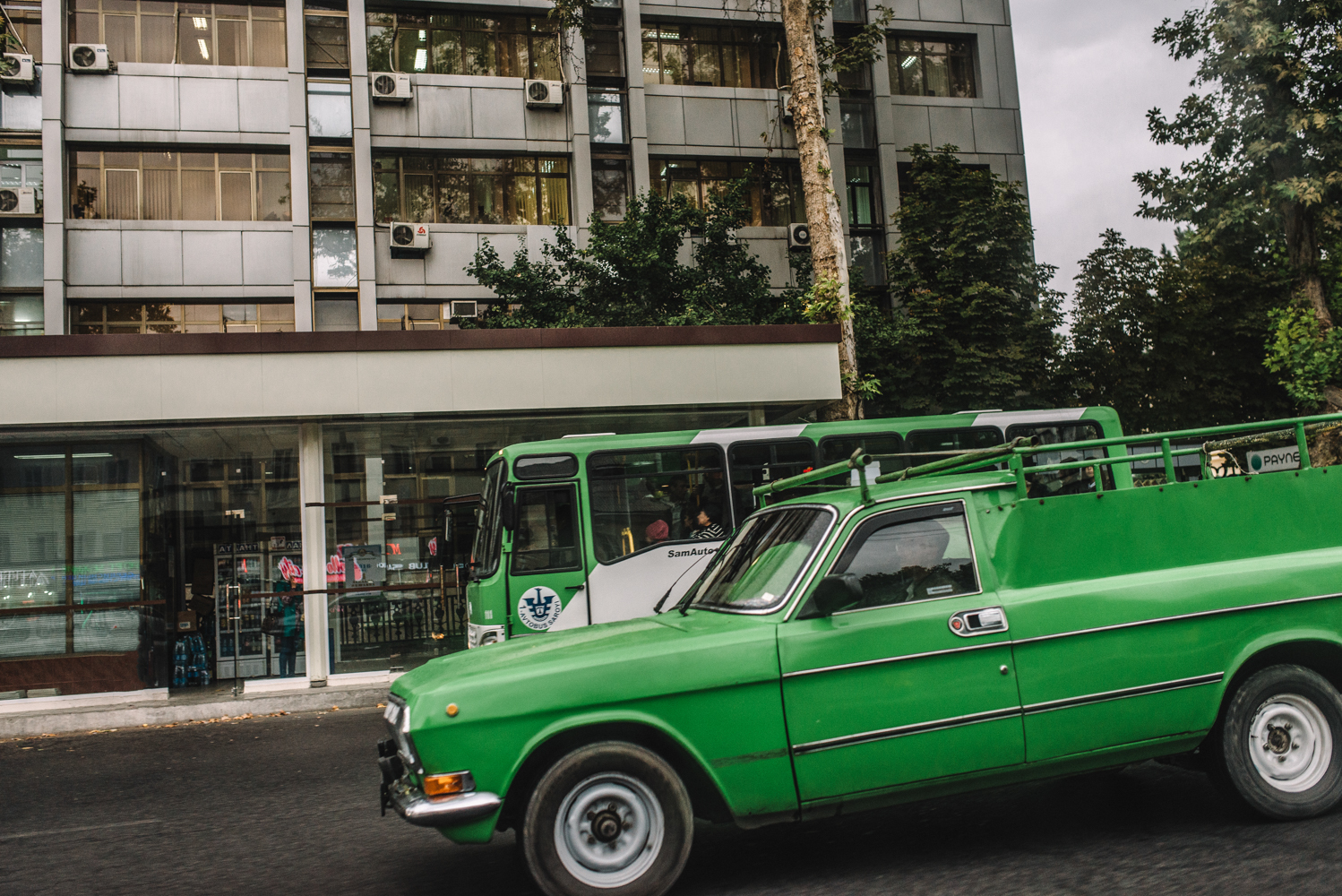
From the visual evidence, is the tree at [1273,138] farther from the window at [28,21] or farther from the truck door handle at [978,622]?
the window at [28,21]

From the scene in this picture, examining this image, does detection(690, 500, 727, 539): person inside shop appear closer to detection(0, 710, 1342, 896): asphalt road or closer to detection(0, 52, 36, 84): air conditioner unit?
detection(0, 710, 1342, 896): asphalt road

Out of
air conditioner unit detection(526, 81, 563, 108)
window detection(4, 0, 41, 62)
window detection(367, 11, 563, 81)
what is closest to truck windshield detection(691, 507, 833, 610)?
air conditioner unit detection(526, 81, 563, 108)

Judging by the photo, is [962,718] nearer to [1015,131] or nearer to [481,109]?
[481,109]

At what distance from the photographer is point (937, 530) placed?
15.9 feet

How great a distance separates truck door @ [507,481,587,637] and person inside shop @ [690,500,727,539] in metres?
1.33

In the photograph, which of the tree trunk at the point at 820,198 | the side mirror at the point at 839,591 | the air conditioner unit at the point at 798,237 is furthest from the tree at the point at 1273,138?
the side mirror at the point at 839,591

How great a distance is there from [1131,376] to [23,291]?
26.6 meters

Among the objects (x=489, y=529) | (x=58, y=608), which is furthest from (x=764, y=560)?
(x=58, y=608)

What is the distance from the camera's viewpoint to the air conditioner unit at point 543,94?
23219mm

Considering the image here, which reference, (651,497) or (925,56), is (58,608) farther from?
(925,56)

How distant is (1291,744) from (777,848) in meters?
2.53

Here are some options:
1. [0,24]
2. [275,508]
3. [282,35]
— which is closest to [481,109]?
[282,35]

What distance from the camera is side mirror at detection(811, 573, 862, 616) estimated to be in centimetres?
439

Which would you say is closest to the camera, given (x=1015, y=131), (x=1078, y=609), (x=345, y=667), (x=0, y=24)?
(x=1078, y=609)
